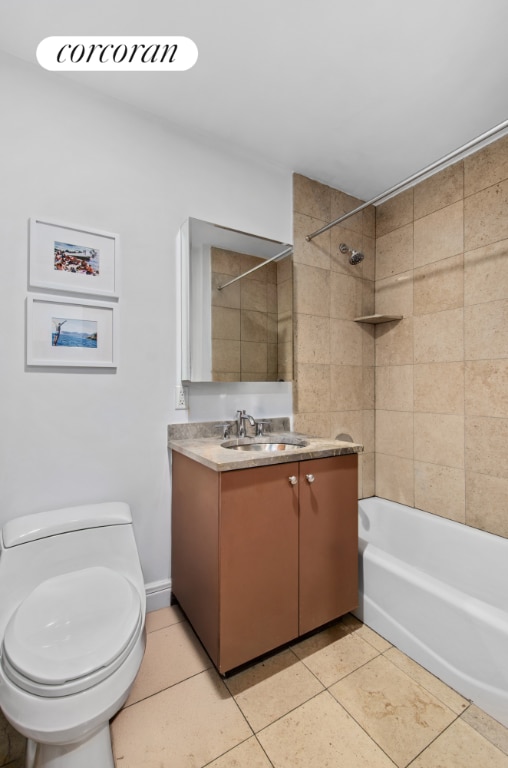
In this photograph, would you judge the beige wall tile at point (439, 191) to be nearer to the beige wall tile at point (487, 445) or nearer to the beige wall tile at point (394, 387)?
the beige wall tile at point (394, 387)

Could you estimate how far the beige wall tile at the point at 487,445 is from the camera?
70.0 inches

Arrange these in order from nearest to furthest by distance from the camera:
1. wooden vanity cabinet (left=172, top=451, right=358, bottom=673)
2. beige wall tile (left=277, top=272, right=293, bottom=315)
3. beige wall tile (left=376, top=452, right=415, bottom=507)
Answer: wooden vanity cabinet (left=172, top=451, right=358, bottom=673) < beige wall tile (left=277, top=272, right=293, bottom=315) < beige wall tile (left=376, top=452, right=415, bottom=507)

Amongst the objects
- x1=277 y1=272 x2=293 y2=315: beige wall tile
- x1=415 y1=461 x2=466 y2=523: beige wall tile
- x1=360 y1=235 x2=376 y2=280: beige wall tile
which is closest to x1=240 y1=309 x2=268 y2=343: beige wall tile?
x1=277 y1=272 x2=293 y2=315: beige wall tile

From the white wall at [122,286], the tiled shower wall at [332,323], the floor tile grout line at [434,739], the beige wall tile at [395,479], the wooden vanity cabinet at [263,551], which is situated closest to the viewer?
the floor tile grout line at [434,739]

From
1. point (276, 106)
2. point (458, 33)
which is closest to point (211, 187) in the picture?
point (276, 106)

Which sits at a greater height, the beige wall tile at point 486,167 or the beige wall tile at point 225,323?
the beige wall tile at point 486,167

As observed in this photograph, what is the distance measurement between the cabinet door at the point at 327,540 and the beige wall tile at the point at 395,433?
34.0 inches

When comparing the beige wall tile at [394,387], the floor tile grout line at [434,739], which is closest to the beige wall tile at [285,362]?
the beige wall tile at [394,387]

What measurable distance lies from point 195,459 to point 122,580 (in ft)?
1.59

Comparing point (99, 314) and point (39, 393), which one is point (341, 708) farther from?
point (99, 314)

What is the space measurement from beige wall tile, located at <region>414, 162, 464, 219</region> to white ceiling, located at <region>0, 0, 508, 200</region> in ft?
0.43

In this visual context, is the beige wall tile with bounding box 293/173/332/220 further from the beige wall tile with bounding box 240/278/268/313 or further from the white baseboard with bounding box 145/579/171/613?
the white baseboard with bounding box 145/579/171/613

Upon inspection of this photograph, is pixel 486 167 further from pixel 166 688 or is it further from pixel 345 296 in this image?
pixel 166 688

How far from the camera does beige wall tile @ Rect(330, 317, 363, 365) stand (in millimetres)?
2273
